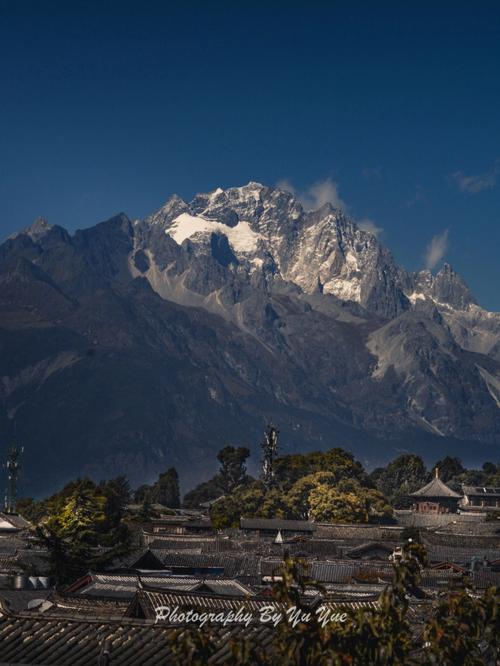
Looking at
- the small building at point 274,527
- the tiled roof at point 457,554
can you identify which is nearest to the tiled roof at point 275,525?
the small building at point 274,527

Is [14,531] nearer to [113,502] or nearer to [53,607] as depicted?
[113,502]

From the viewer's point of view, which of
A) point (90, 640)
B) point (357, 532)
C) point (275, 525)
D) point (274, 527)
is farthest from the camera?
point (275, 525)

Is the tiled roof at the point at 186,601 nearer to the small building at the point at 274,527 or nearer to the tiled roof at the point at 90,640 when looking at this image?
the tiled roof at the point at 90,640

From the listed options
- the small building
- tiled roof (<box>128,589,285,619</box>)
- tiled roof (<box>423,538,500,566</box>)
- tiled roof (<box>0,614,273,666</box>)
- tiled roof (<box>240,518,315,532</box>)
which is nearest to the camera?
tiled roof (<box>0,614,273,666</box>)

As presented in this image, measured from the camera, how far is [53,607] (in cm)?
4572

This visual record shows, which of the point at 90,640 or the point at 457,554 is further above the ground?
the point at 457,554

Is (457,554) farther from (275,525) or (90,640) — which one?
(90,640)

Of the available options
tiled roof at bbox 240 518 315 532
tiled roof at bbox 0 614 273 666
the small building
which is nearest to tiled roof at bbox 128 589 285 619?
tiled roof at bbox 0 614 273 666

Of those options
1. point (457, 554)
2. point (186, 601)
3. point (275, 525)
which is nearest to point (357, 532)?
point (275, 525)

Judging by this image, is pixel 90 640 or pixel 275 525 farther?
pixel 275 525

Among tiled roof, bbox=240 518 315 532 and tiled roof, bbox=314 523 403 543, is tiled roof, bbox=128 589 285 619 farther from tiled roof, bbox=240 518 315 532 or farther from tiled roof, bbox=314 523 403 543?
tiled roof, bbox=240 518 315 532

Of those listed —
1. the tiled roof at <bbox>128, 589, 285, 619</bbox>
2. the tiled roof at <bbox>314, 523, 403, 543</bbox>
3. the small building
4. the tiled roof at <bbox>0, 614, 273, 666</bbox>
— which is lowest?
the tiled roof at <bbox>0, 614, 273, 666</bbox>

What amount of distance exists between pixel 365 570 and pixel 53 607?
46204 millimetres

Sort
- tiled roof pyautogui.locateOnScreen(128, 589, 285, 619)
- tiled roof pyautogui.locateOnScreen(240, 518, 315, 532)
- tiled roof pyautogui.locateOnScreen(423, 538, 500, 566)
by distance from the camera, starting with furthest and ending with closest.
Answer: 1. tiled roof pyautogui.locateOnScreen(240, 518, 315, 532)
2. tiled roof pyautogui.locateOnScreen(423, 538, 500, 566)
3. tiled roof pyautogui.locateOnScreen(128, 589, 285, 619)
